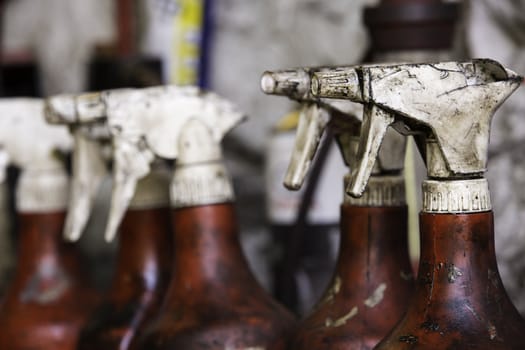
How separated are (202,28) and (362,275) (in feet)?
2.79

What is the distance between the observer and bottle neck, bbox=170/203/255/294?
909 millimetres

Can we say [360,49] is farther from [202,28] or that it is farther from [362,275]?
[362,275]

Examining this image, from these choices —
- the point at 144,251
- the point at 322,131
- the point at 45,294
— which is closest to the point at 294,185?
the point at 322,131

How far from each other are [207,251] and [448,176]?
0.31 m

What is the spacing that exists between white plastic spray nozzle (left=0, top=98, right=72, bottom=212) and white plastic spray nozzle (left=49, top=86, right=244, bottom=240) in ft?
0.73

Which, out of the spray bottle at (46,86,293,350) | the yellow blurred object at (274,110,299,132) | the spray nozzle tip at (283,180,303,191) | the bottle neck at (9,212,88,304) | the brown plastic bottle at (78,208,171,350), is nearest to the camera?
the spray nozzle tip at (283,180,303,191)

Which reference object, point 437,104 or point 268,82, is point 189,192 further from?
point 437,104

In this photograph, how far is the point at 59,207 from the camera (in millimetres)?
1129

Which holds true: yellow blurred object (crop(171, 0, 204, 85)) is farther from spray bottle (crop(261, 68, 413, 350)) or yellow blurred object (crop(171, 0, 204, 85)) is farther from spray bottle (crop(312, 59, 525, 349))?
spray bottle (crop(312, 59, 525, 349))

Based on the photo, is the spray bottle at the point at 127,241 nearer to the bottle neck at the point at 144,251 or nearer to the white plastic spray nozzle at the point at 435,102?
the bottle neck at the point at 144,251

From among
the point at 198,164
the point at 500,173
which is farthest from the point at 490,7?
the point at 198,164

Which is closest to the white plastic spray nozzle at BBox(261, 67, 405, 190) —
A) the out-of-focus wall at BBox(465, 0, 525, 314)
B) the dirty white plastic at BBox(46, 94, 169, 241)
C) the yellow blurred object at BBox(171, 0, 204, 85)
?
the dirty white plastic at BBox(46, 94, 169, 241)

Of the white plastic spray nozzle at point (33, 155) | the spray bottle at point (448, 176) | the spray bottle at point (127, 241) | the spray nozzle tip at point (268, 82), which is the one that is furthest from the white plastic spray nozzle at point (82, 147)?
the spray bottle at point (448, 176)

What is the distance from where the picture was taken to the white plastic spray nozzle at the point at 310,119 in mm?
782
